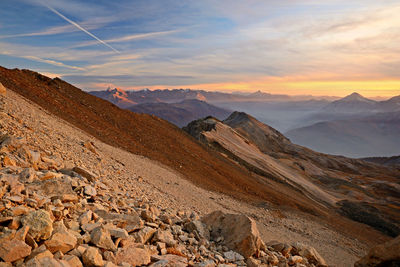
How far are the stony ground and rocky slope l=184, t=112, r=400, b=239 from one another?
64.2ft

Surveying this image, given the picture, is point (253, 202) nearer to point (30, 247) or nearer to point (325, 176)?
point (30, 247)

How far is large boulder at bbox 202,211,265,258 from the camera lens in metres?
7.96

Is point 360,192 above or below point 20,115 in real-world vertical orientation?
below

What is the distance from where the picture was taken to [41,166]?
8609 mm

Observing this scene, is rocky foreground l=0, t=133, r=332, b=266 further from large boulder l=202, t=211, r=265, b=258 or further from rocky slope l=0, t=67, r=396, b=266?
rocky slope l=0, t=67, r=396, b=266

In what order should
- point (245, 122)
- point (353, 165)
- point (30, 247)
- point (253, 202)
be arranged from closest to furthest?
point (30, 247)
point (253, 202)
point (245, 122)
point (353, 165)

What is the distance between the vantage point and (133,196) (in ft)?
35.8

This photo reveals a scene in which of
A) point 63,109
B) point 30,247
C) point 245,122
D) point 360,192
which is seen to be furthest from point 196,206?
point 245,122

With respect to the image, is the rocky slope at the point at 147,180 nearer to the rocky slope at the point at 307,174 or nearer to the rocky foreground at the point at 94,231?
the rocky foreground at the point at 94,231

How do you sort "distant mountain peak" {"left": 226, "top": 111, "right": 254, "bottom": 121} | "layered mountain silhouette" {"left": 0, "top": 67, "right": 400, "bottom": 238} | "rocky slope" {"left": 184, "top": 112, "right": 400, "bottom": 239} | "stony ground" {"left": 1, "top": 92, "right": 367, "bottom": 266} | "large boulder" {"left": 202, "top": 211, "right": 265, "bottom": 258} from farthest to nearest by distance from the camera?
"distant mountain peak" {"left": 226, "top": 111, "right": 254, "bottom": 121}, "rocky slope" {"left": 184, "top": 112, "right": 400, "bottom": 239}, "layered mountain silhouette" {"left": 0, "top": 67, "right": 400, "bottom": 238}, "large boulder" {"left": 202, "top": 211, "right": 265, "bottom": 258}, "stony ground" {"left": 1, "top": 92, "right": 367, "bottom": 266}

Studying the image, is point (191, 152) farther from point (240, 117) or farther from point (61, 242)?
point (240, 117)

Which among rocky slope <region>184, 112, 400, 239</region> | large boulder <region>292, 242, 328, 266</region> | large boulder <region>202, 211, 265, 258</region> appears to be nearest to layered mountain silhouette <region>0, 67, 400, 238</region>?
rocky slope <region>184, 112, 400, 239</region>

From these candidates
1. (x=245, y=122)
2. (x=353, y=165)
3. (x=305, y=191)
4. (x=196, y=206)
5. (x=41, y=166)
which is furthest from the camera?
(x=353, y=165)

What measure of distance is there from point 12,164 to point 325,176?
228ft
